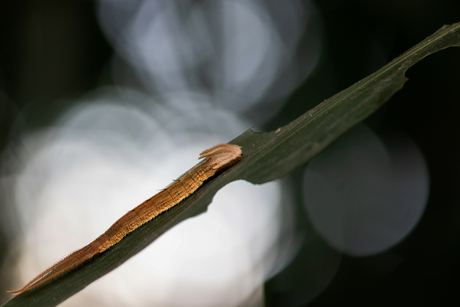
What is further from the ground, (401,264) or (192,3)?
(192,3)

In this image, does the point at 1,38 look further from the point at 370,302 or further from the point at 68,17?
the point at 370,302

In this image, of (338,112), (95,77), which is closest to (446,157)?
(338,112)

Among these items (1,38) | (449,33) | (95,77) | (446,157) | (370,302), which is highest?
(1,38)

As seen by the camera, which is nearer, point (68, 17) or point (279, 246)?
point (68, 17)

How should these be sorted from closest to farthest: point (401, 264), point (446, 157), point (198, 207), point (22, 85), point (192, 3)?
point (198, 207)
point (446, 157)
point (401, 264)
point (22, 85)
point (192, 3)

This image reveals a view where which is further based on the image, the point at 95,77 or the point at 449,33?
the point at 95,77

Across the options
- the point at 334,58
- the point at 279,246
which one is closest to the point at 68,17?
the point at 334,58

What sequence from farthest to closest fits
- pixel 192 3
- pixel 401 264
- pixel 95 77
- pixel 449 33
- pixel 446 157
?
pixel 192 3
pixel 95 77
pixel 401 264
pixel 446 157
pixel 449 33

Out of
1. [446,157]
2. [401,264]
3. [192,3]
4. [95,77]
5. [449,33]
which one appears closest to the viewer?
[449,33]

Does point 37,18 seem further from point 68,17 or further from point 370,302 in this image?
point 370,302
